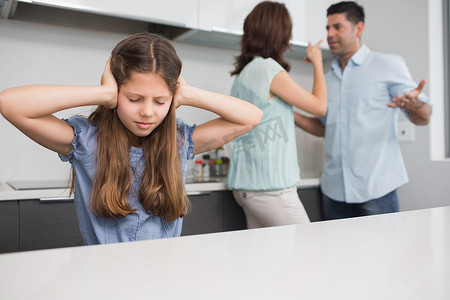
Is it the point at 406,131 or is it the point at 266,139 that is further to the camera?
the point at 406,131

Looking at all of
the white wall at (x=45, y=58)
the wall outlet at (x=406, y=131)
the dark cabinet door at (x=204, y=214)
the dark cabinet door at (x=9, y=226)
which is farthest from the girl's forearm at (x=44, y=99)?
the wall outlet at (x=406, y=131)

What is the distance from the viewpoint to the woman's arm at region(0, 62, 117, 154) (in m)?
0.87

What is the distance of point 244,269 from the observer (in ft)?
1.48

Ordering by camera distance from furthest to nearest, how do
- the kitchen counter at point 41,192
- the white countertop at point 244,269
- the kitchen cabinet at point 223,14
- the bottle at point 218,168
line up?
the bottle at point 218,168 → the kitchen cabinet at point 223,14 → the kitchen counter at point 41,192 → the white countertop at point 244,269

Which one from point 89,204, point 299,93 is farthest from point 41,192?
point 299,93

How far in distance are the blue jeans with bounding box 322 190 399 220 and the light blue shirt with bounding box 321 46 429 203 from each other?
37mm

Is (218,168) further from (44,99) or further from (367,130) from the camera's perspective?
(44,99)

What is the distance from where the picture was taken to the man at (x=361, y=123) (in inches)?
72.0

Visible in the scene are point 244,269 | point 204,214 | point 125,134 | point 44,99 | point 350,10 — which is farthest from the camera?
point 350,10

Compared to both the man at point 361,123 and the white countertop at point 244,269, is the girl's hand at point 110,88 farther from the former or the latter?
the man at point 361,123

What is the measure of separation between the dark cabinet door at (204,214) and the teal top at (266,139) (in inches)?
9.6

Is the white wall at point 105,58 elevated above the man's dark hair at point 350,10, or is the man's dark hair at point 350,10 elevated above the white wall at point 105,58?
the man's dark hair at point 350,10

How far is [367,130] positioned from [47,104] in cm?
142

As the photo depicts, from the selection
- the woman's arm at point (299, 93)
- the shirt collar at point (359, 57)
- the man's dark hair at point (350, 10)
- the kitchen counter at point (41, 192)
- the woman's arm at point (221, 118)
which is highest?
the man's dark hair at point (350, 10)
